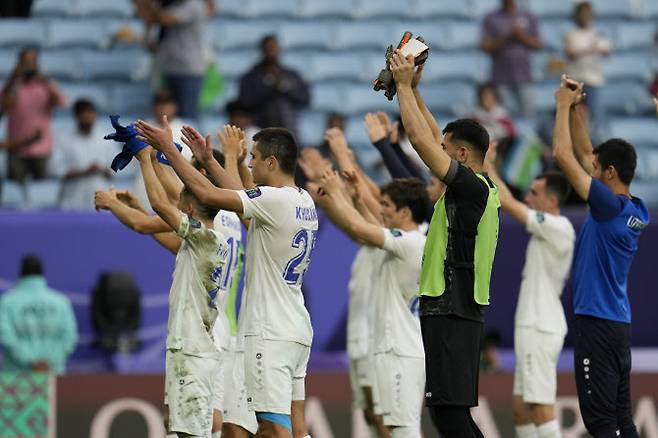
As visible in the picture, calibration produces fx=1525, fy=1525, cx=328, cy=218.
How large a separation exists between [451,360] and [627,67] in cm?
1286

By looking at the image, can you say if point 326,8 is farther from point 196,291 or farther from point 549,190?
point 196,291

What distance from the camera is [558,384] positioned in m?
14.1

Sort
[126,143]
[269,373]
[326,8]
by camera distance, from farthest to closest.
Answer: [326,8], [126,143], [269,373]

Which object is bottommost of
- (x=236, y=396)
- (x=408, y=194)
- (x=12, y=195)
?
(x=236, y=396)

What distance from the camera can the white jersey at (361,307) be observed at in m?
→ 13.0

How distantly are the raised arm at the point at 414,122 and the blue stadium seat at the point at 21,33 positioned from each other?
479 inches

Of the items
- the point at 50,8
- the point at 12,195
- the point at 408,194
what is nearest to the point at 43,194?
the point at 12,195

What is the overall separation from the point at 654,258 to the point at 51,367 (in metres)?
6.29

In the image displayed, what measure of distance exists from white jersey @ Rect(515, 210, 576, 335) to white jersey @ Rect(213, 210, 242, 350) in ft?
8.96

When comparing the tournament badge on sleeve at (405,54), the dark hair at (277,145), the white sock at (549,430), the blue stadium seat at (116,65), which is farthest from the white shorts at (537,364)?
the blue stadium seat at (116,65)

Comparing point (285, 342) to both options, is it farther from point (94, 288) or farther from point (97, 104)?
point (97, 104)

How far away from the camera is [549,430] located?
12430 mm

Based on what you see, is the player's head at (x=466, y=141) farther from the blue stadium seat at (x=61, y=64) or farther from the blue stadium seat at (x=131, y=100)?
the blue stadium seat at (x=61, y=64)

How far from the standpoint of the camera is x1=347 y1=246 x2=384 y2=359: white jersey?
13.0 metres
